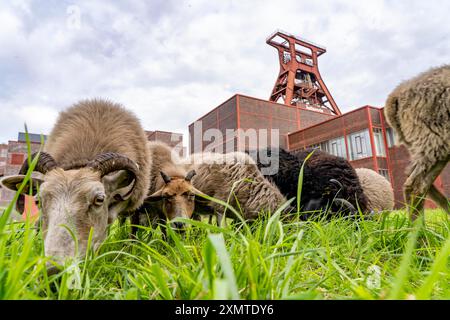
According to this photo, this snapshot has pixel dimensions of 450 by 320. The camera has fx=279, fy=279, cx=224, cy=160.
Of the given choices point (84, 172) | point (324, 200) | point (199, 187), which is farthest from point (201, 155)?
point (84, 172)

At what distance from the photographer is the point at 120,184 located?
304 cm

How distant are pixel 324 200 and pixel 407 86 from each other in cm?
214

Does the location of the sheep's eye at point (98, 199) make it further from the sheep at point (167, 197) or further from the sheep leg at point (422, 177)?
the sheep leg at point (422, 177)

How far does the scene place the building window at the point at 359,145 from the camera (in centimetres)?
1980

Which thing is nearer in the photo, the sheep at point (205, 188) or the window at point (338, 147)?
the sheep at point (205, 188)

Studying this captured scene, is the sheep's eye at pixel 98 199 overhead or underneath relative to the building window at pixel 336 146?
underneath

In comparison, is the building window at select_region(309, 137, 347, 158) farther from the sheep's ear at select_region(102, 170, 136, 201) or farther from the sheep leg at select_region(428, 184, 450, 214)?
the sheep's ear at select_region(102, 170, 136, 201)

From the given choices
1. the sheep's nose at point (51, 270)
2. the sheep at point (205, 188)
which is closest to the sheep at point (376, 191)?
the sheep at point (205, 188)

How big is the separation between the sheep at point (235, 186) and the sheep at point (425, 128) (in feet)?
6.00

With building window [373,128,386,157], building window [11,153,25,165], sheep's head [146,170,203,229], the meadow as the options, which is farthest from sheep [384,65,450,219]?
building window [11,153,25,165]

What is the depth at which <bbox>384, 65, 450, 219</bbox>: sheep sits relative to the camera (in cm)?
286

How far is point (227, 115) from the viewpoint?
2411cm

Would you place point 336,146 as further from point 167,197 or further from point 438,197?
point 167,197
